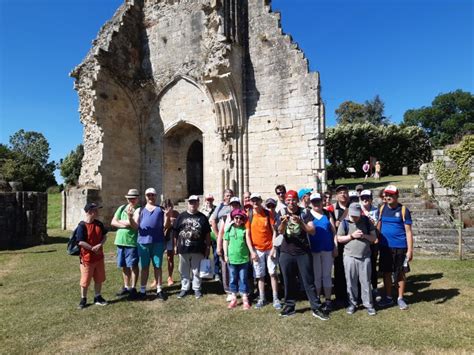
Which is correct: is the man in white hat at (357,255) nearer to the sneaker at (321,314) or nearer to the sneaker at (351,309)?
the sneaker at (351,309)

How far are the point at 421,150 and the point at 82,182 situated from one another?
28.9 m

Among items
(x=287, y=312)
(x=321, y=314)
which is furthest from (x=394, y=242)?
(x=287, y=312)

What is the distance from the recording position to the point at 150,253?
5.77 m

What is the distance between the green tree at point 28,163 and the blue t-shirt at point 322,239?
22.0m

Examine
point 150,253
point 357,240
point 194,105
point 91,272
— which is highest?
point 194,105

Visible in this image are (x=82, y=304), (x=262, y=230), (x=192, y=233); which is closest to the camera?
(x=262, y=230)

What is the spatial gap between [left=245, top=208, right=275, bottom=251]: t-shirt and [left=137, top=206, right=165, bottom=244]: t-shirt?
1.50 m

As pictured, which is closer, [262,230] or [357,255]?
[357,255]

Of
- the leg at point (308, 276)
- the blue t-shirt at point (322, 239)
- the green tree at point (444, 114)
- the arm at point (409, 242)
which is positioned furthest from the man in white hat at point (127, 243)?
Result: the green tree at point (444, 114)

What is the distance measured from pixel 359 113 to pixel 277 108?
42.2 metres

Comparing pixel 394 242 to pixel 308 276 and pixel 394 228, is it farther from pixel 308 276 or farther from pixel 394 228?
pixel 308 276

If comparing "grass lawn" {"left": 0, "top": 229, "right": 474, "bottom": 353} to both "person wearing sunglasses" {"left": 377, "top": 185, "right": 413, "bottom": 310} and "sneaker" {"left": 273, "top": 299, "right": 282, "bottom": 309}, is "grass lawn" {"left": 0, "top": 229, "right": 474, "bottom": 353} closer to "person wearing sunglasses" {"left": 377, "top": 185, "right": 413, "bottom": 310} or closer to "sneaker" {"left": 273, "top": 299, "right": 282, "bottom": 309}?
"sneaker" {"left": 273, "top": 299, "right": 282, "bottom": 309}

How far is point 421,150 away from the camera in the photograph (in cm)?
3192

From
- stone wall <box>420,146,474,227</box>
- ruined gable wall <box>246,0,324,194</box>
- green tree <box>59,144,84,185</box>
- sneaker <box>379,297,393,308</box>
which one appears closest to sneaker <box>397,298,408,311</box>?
sneaker <box>379,297,393,308</box>
